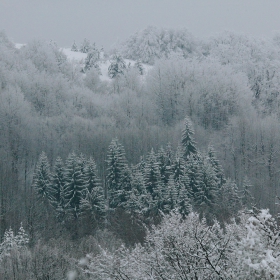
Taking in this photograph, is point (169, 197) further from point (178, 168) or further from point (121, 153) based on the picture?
point (121, 153)

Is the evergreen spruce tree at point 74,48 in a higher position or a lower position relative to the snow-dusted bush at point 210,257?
lower

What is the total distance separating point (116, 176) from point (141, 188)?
3581mm

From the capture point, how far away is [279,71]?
67.8 m

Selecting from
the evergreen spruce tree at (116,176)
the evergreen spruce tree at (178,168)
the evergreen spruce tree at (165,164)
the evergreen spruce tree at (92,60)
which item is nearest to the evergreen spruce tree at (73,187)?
the evergreen spruce tree at (116,176)

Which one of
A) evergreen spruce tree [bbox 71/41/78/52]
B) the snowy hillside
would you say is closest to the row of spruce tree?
the snowy hillside

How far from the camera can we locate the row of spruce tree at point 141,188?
3425cm

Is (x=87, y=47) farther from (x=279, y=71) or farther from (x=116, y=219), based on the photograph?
(x=116, y=219)

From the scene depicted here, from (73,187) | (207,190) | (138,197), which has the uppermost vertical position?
(73,187)

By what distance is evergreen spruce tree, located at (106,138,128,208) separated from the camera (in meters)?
36.7

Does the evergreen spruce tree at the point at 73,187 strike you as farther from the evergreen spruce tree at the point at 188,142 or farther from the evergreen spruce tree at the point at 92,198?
the evergreen spruce tree at the point at 188,142

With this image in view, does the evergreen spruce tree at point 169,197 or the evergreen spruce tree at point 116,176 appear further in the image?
the evergreen spruce tree at point 116,176

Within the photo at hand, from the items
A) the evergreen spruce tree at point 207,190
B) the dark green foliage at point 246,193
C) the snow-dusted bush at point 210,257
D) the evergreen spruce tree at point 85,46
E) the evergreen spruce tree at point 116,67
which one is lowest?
the dark green foliage at point 246,193

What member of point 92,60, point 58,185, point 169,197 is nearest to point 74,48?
point 92,60

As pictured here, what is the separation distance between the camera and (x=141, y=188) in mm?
35406
